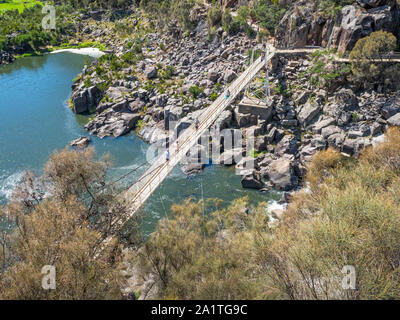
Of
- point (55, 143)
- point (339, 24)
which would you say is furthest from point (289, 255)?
point (55, 143)

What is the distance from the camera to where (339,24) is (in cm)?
3136

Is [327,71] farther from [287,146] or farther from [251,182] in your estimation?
[251,182]

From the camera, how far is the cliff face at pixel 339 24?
28953 mm

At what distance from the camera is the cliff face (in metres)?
29.0

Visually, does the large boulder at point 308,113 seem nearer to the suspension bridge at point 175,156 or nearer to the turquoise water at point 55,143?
the suspension bridge at point 175,156

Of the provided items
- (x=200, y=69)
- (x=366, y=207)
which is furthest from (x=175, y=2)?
(x=366, y=207)

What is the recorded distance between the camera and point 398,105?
25.8 meters

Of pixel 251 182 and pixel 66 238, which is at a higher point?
pixel 66 238

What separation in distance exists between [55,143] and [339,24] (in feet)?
109

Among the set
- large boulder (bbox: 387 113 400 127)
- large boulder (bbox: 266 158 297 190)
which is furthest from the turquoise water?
large boulder (bbox: 387 113 400 127)

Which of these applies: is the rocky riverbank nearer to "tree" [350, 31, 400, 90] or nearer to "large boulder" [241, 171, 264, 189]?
"large boulder" [241, 171, 264, 189]

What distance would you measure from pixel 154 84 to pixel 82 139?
12.7 meters

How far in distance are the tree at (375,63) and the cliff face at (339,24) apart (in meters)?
2.17

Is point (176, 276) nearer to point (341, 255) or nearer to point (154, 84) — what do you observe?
point (341, 255)
